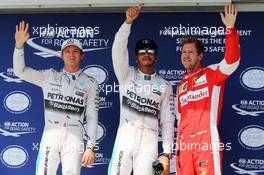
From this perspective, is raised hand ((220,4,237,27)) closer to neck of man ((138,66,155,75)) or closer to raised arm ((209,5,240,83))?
raised arm ((209,5,240,83))

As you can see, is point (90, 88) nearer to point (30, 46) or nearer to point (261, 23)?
point (30, 46)

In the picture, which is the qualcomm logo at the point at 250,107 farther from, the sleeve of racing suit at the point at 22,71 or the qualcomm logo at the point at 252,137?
the sleeve of racing suit at the point at 22,71

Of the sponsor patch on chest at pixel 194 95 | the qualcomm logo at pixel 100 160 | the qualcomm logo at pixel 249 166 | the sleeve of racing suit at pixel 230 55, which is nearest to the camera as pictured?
the sleeve of racing suit at pixel 230 55

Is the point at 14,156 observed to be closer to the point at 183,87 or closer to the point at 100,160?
the point at 100,160

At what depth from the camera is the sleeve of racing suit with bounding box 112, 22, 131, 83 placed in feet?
12.1

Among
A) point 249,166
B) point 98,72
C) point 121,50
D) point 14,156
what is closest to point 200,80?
point 121,50

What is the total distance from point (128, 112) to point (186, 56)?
0.66 m

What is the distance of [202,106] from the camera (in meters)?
3.58

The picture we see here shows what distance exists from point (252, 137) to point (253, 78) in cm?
55

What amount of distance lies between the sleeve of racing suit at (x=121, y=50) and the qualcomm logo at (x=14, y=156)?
1471 millimetres

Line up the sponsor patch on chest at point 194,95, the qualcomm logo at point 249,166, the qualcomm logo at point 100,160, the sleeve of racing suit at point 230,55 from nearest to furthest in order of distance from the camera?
the sleeve of racing suit at point 230,55
the sponsor patch on chest at point 194,95
the qualcomm logo at point 249,166
the qualcomm logo at point 100,160

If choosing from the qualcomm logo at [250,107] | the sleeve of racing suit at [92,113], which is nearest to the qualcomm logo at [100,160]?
the sleeve of racing suit at [92,113]

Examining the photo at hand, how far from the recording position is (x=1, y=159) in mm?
4684

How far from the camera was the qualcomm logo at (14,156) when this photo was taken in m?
4.65
